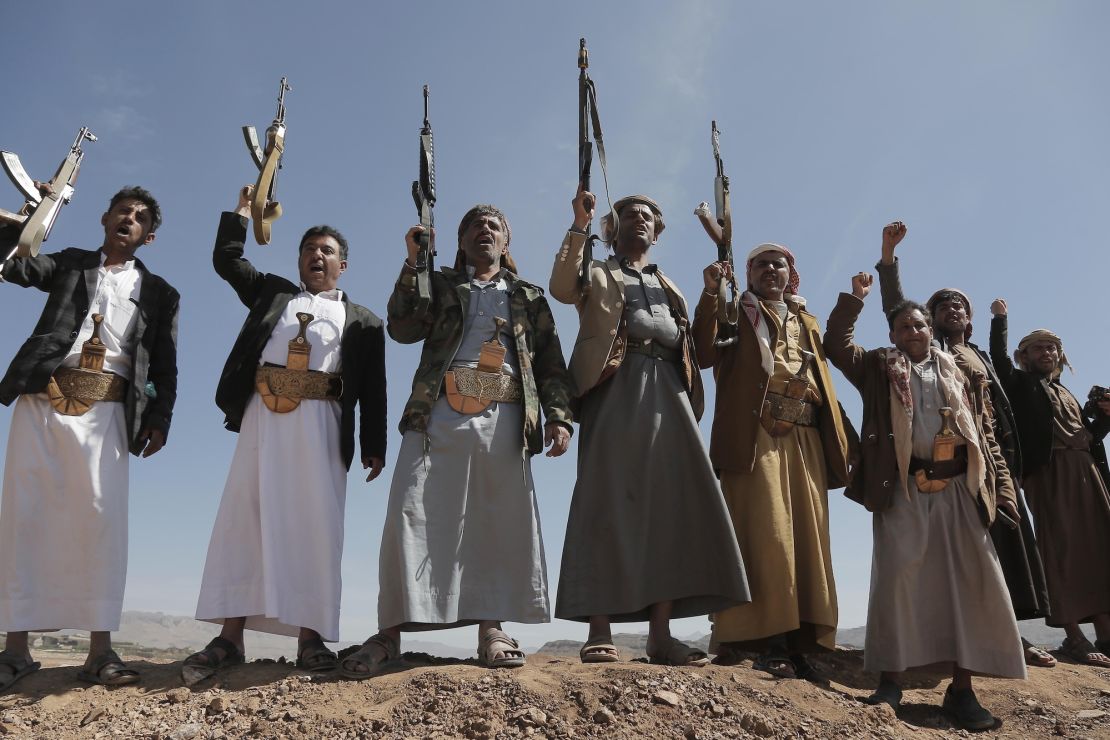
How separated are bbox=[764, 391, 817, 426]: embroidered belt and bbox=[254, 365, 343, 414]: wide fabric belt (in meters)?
2.53

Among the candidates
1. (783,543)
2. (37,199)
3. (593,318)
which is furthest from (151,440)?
(783,543)

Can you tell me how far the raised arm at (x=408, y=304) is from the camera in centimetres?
499

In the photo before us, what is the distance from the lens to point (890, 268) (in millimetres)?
6254

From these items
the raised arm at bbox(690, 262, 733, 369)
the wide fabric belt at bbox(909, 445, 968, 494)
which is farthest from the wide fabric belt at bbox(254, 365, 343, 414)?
the wide fabric belt at bbox(909, 445, 968, 494)

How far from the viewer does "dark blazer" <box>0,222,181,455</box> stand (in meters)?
4.69

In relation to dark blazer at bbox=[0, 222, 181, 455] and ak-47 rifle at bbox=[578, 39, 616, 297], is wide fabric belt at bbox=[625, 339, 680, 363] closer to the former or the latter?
ak-47 rifle at bbox=[578, 39, 616, 297]

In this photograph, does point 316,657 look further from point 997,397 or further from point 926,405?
point 997,397

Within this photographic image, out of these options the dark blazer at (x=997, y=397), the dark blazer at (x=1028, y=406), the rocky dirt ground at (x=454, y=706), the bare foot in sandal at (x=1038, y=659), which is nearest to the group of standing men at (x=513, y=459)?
the rocky dirt ground at (x=454, y=706)

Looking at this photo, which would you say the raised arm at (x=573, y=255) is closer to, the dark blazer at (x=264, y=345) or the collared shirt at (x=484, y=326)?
the collared shirt at (x=484, y=326)

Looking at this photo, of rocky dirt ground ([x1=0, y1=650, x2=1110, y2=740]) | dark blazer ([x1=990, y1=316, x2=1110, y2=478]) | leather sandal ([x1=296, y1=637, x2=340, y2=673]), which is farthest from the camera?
dark blazer ([x1=990, y1=316, x2=1110, y2=478])

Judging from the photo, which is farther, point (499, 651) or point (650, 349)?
point (650, 349)

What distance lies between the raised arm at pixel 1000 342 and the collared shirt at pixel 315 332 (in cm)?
501

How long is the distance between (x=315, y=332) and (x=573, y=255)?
1504mm

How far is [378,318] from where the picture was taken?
5.45m
